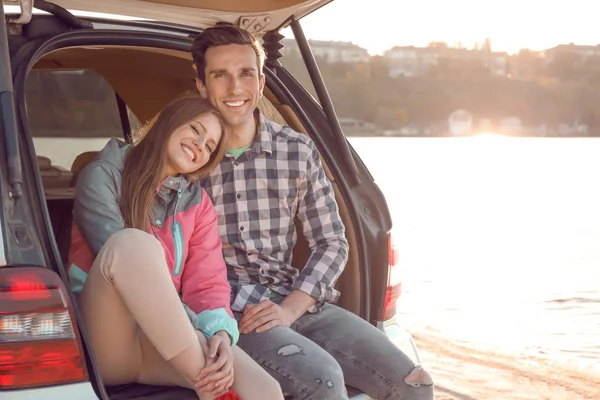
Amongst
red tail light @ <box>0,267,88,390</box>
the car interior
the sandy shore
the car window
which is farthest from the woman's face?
the sandy shore

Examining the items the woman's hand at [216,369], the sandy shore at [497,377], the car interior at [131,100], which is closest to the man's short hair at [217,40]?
the car interior at [131,100]

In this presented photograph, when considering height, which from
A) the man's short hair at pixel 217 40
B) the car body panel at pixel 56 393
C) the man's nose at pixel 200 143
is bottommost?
the car body panel at pixel 56 393

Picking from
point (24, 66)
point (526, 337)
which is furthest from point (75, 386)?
point (526, 337)

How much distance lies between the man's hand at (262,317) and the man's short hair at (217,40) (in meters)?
0.76

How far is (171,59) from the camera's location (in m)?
3.74

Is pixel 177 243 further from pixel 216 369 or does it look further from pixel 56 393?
pixel 56 393

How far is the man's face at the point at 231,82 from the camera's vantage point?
125 inches

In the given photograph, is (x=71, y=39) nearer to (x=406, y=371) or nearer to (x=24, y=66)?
(x=24, y=66)

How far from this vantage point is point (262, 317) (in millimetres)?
3033

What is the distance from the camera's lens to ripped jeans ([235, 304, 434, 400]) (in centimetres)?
286

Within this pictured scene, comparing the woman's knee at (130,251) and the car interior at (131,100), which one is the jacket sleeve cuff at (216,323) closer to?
the woman's knee at (130,251)

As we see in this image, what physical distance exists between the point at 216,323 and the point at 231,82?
83cm

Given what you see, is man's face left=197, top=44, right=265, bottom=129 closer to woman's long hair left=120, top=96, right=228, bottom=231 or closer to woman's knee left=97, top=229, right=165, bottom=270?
woman's long hair left=120, top=96, right=228, bottom=231

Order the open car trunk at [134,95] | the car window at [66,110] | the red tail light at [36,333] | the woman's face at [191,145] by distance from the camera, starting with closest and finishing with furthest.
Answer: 1. the red tail light at [36,333]
2. the woman's face at [191,145]
3. the open car trunk at [134,95]
4. the car window at [66,110]
